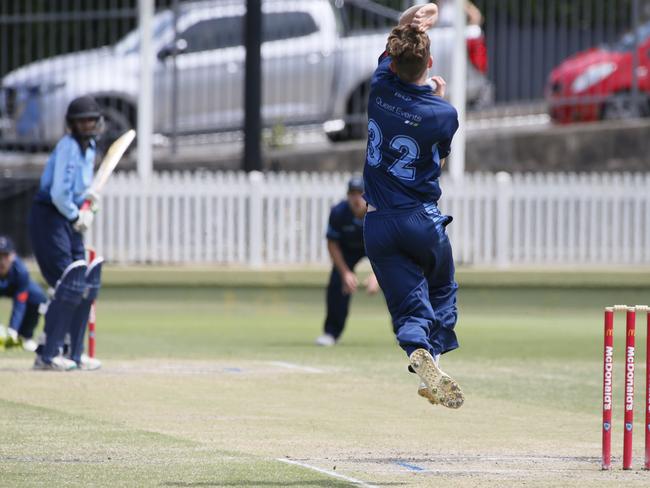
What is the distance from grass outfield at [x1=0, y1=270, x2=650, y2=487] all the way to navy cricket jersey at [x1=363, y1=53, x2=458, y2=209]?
131 cm

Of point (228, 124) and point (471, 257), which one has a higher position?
point (228, 124)

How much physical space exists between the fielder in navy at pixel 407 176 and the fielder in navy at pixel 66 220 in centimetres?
379

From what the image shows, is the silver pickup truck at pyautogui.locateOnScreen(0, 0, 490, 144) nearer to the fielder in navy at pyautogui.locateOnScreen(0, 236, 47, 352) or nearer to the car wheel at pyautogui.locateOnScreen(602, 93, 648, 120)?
the car wheel at pyautogui.locateOnScreen(602, 93, 648, 120)

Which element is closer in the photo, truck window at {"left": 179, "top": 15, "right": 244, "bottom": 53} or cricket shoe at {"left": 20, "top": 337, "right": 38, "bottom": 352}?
cricket shoe at {"left": 20, "top": 337, "right": 38, "bottom": 352}

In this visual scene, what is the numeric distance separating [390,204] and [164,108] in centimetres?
1352

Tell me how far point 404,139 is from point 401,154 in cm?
8

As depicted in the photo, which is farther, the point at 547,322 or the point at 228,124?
the point at 228,124

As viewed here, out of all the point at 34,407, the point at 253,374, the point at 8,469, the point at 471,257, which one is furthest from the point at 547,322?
the point at 8,469

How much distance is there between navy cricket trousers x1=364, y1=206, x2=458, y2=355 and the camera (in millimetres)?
7805

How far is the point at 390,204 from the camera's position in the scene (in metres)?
7.82

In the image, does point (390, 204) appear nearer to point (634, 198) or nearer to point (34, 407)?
point (34, 407)

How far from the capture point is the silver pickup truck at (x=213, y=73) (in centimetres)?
2067

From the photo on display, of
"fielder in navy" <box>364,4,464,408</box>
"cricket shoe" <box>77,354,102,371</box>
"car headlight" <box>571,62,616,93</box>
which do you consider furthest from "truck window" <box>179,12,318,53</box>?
"fielder in navy" <box>364,4,464,408</box>

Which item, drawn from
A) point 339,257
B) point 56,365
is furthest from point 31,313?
point 56,365
